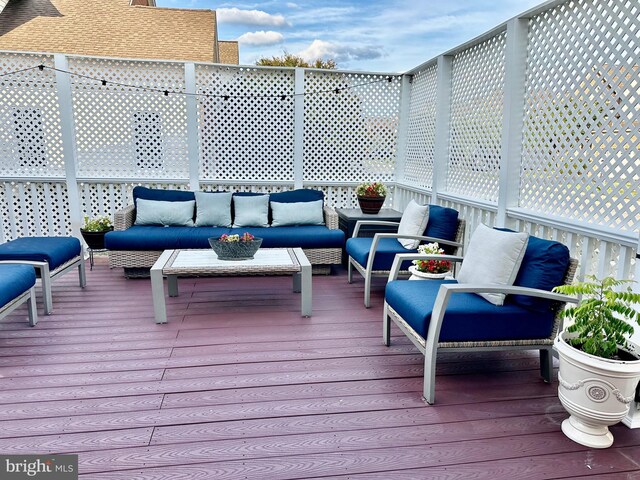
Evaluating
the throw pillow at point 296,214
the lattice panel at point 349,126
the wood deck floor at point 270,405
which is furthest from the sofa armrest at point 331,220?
the wood deck floor at point 270,405

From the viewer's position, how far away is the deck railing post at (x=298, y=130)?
5691 mm

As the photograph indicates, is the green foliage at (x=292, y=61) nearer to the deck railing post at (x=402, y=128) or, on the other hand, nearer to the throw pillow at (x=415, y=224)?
the deck railing post at (x=402, y=128)

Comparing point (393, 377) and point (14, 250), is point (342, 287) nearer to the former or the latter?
point (393, 377)

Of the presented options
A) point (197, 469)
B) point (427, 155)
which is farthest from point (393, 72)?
point (197, 469)

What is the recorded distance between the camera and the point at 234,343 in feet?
9.93

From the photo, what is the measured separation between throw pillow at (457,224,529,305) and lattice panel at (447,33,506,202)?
141 centimetres

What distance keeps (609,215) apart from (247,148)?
4.29m

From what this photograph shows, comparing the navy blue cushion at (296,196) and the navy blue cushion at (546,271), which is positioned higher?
the navy blue cushion at (296,196)

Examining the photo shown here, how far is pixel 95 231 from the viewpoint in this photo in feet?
16.7

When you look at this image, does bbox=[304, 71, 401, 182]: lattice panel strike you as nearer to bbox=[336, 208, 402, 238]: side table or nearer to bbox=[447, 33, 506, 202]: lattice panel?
bbox=[336, 208, 402, 238]: side table

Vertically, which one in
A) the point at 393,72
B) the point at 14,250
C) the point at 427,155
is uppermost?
the point at 393,72

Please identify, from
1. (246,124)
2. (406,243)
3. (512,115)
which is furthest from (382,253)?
(246,124)

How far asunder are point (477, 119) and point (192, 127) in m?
3.42

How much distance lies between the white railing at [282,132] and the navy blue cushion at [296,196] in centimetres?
63
